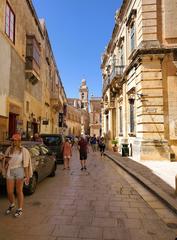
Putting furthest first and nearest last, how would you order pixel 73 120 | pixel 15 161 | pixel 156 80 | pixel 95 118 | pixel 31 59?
pixel 73 120, pixel 95 118, pixel 31 59, pixel 156 80, pixel 15 161

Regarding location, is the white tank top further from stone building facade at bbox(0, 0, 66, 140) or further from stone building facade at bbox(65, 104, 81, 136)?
stone building facade at bbox(65, 104, 81, 136)

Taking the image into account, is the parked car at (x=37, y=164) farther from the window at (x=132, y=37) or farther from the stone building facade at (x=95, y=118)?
the stone building facade at (x=95, y=118)

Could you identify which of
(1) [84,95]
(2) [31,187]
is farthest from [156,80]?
(1) [84,95]

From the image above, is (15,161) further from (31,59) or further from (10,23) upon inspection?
(31,59)

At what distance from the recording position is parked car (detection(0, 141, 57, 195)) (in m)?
6.95

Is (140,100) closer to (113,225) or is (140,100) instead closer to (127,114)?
(127,114)

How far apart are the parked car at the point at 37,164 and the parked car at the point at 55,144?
4.35m

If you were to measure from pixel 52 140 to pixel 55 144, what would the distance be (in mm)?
392

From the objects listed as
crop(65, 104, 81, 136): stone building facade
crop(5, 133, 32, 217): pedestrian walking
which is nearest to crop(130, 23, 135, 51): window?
crop(5, 133, 32, 217): pedestrian walking

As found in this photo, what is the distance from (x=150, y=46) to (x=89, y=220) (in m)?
12.0

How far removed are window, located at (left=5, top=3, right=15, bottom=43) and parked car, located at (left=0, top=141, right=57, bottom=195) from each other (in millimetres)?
7866

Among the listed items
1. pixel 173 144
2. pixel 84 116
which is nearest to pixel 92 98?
pixel 84 116

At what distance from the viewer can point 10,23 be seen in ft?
46.4

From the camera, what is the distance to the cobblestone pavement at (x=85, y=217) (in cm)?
415
